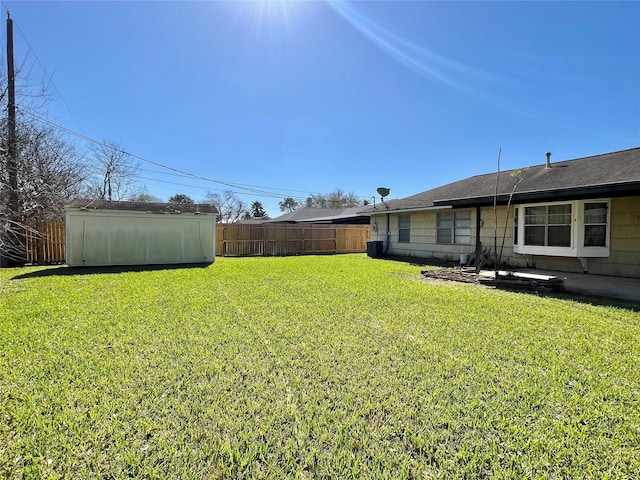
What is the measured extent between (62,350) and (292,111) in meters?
13.6

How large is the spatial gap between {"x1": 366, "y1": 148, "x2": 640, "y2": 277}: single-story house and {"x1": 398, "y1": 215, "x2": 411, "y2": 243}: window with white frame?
6.39 feet

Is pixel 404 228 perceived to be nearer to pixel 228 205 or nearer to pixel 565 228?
pixel 565 228

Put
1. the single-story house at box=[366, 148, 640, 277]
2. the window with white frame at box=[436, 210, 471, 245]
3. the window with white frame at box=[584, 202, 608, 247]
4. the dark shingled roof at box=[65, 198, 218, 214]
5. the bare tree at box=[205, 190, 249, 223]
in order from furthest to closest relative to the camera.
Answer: the bare tree at box=[205, 190, 249, 223], the window with white frame at box=[436, 210, 471, 245], the dark shingled roof at box=[65, 198, 218, 214], the window with white frame at box=[584, 202, 608, 247], the single-story house at box=[366, 148, 640, 277]

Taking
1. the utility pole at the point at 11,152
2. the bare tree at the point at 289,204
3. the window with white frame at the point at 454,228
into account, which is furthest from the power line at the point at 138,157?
the bare tree at the point at 289,204

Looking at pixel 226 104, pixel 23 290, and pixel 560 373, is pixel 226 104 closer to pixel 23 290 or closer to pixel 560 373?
pixel 23 290

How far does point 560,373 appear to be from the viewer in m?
2.90

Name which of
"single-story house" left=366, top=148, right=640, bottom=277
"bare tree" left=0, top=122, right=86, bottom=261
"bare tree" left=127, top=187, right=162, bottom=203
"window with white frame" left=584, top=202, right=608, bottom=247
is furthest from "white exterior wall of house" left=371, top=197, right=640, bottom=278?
"bare tree" left=127, top=187, right=162, bottom=203

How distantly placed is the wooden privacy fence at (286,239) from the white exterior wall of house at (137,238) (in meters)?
2.93

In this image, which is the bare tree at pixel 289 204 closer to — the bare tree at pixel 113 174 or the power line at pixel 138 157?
the power line at pixel 138 157

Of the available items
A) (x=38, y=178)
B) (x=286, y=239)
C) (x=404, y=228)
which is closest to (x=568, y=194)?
(x=404, y=228)

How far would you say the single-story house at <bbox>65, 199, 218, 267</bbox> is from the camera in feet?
34.7

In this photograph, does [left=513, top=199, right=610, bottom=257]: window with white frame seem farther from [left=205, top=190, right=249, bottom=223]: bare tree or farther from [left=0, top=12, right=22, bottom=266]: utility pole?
[left=205, top=190, right=249, bottom=223]: bare tree

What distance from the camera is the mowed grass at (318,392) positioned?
1834 millimetres

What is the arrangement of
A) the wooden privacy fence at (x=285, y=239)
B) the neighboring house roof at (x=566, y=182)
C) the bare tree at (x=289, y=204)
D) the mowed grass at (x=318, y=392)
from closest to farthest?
the mowed grass at (x=318, y=392)
the neighboring house roof at (x=566, y=182)
the wooden privacy fence at (x=285, y=239)
the bare tree at (x=289, y=204)
